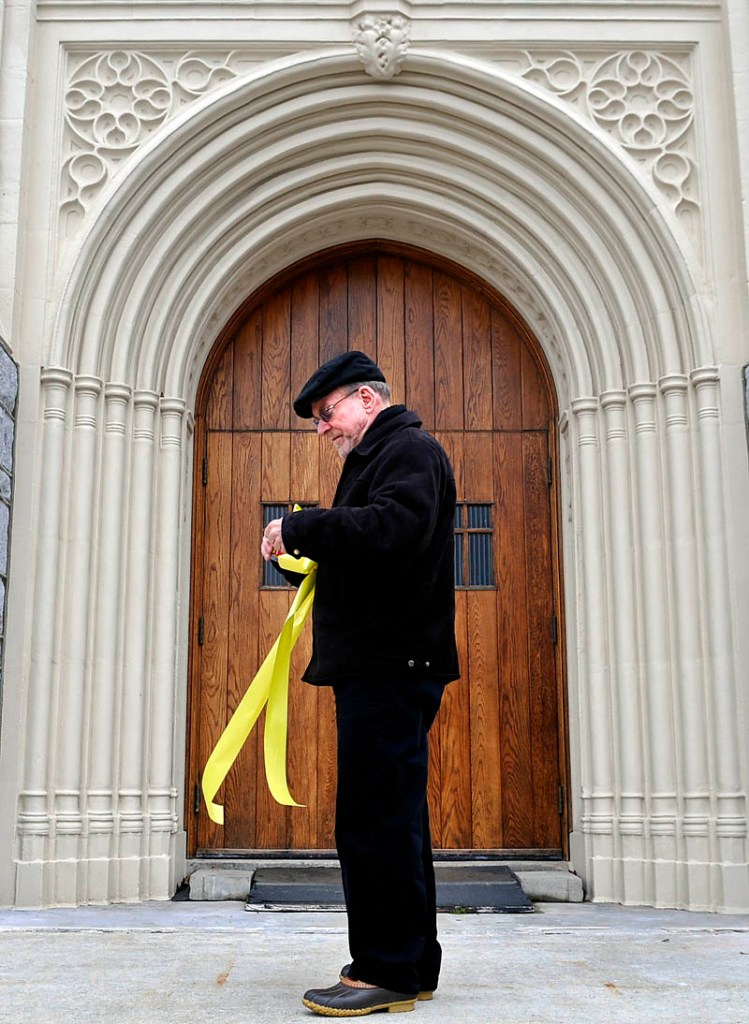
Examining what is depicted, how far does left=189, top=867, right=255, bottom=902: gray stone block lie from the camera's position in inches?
188

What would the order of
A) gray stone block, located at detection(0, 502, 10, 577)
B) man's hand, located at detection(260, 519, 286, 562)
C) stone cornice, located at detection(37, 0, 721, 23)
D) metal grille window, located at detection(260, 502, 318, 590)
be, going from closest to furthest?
man's hand, located at detection(260, 519, 286, 562), gray stone block, located at detection(0, 502, 10, 577), stone cornice, located at detection(37, 0, 721, 23), metal grille window, located at detection(260, 502, 318, 590)

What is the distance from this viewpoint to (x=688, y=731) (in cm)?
480

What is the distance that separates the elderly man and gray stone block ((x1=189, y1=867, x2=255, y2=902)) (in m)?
2.25

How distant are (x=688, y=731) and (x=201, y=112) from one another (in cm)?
347

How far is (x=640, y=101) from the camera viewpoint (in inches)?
208

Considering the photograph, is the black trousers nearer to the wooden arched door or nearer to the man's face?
the man's face

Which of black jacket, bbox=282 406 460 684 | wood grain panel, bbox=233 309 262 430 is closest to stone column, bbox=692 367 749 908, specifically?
wood grain panel, bbox=233 309 262 430

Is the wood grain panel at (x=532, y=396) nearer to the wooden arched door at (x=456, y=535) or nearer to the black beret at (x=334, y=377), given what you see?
the wooden arched door at (x=456, y=535)

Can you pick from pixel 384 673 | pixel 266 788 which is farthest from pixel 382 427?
pixel 266 788

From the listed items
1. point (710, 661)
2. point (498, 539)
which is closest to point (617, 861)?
point (710, 661)

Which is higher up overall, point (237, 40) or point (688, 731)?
point (237, 40)

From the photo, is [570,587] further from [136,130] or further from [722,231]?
[136,130]

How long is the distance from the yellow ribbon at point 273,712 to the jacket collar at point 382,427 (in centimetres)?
31

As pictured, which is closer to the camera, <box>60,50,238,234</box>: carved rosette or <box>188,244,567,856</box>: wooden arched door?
<box>60,50,238,234</box>: carved rosette
